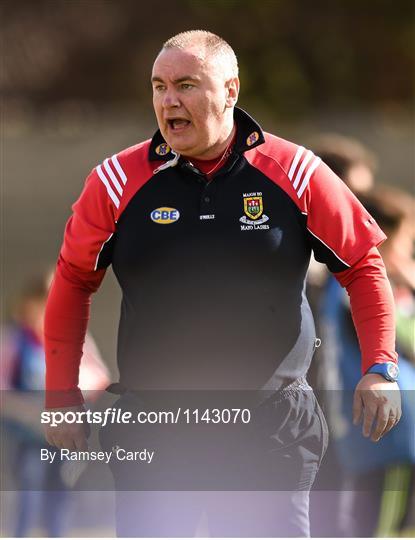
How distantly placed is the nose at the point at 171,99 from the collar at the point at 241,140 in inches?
7.0

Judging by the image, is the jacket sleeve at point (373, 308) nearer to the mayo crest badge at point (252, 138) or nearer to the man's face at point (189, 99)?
the mayo crest badge at point (252, 138)

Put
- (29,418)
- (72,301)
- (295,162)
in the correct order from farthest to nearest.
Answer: (29,418) → (72,301) → (295,162)

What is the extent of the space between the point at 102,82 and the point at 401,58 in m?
4.16

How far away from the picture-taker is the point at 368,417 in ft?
11.7

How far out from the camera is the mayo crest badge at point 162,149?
370 centimetres

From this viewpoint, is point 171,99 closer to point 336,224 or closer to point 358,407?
point 336,224

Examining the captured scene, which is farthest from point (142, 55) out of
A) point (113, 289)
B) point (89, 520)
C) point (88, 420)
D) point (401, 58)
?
point (88, 420)

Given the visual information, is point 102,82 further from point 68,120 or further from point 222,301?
point 222,301

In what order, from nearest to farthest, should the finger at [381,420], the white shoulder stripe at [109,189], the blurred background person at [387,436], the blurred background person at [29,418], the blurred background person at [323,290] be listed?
the finger at [381,420] → the white shoulder stripe at [109,189] → the blurred background person at [323,290] → the blurred background person at [387,436] → the blurred background person at [29,418]

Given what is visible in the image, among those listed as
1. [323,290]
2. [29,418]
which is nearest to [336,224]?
[323,290]

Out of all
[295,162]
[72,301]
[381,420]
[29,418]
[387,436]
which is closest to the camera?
[381,420]

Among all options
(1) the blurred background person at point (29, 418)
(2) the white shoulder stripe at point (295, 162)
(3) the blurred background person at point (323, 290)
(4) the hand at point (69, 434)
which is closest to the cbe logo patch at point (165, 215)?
(2) the white shoulder stripe at point (295, 162)

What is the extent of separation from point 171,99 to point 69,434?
45.6 inches

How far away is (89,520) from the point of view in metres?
5.82
